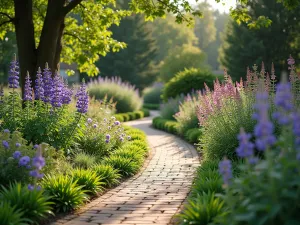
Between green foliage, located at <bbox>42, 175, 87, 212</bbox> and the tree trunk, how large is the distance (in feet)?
20.9

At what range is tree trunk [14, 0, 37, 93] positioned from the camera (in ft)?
38.7

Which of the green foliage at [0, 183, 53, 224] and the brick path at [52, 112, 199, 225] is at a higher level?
the green foliage at [0, 183, 53, 224]

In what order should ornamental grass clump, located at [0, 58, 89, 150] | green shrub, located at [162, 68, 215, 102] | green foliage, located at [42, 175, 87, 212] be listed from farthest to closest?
1. green shrub, located at [162, 68, 215, 102]
2. ornamental grass clump, located at [0, 58, 89, 150]
3. green foliage, located at [42, 175, 87, 212]

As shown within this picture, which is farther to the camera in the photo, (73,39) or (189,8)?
(73,39)

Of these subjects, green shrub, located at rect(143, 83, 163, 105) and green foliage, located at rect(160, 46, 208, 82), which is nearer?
green shrub, located at rect(143, 83, 163, 105)

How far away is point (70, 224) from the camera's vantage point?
17.3 feet

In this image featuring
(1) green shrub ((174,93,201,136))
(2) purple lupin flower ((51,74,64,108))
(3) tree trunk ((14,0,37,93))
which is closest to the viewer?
(2) purple lupin flower ((51,74,64,108))

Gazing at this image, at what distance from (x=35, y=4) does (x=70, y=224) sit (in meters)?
11.0

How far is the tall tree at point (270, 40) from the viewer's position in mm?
31844

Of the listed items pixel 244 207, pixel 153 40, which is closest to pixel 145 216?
pixel 244 207

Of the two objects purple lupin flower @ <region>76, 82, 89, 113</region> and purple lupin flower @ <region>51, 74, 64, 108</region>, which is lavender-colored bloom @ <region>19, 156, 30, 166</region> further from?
purple lupin flower @ <region>76, 82, 89, 113</region>

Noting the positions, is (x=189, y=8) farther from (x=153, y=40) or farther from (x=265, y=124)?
(x=153, y=40)

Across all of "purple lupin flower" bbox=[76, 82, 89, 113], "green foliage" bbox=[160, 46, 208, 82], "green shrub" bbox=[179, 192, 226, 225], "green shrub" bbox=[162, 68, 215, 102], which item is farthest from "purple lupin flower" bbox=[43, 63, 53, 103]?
"green foliage" bbox=[160, 46, 208, 82]

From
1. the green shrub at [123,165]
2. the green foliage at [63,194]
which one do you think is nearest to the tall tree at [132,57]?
the green shrub at [123,165]
